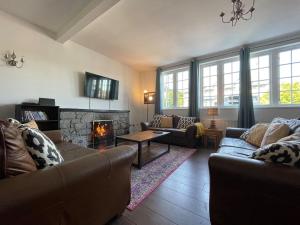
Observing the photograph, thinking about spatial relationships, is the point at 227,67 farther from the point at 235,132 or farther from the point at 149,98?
the point at 149,98

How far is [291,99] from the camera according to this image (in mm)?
3482

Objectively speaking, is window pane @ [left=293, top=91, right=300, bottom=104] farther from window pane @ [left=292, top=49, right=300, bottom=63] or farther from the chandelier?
the chandelier

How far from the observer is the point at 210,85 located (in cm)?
458

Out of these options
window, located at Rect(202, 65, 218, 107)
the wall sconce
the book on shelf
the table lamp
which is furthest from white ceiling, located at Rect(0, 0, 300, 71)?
the book on shelf

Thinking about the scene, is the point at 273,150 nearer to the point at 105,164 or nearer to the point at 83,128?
the point at 105,164

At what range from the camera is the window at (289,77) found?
3.44 metres

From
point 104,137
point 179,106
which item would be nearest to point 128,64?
point 179,106

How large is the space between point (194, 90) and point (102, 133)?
2958 millimetres

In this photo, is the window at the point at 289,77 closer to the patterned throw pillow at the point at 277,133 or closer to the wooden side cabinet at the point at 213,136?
the wooden side cabinet at the point at 213,136

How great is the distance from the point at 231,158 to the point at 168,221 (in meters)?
0.78

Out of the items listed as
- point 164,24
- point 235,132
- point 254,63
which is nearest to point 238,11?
point 164,24

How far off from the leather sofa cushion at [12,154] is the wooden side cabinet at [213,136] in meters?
3.82

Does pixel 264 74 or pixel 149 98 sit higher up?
pixel 264 74

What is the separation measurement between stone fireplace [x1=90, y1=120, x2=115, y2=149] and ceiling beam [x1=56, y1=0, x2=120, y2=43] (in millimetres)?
2055
